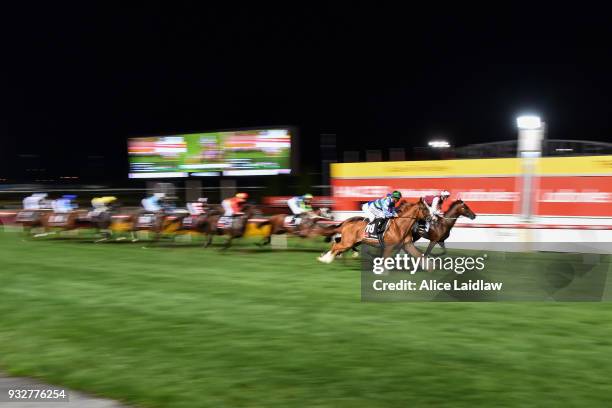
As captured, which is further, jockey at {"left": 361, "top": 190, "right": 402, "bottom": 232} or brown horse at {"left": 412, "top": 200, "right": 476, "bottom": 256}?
brown horse at {"left": 412, "top": 200, "right": 476, "bottom": 256}

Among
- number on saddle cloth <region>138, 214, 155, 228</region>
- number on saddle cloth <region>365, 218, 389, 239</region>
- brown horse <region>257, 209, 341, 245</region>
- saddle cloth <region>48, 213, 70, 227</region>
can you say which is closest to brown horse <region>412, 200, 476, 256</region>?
number on saddle cloth <region>365, 218, 389, 239</region>

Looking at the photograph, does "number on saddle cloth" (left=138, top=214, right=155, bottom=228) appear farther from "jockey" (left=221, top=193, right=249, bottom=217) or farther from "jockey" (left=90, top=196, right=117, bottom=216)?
"jockey" (left=221, top=193, right=249, bottom=217)

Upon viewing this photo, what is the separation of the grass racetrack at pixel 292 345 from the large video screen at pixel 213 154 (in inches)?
522

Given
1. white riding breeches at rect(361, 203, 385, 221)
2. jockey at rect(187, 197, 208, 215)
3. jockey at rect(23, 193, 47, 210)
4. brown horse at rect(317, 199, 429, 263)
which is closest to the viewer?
brown horse at rect(317, 199, 429, 263)

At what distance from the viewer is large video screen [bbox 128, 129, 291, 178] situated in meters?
23.0

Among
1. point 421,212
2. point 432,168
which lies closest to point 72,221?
point 432,168

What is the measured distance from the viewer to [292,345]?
19.6 feet

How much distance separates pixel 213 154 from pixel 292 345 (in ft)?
62.8

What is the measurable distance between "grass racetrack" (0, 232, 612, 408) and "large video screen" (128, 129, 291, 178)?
1326cm

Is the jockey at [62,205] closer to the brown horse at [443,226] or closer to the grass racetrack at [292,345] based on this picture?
the grass racetrack at [292,345]

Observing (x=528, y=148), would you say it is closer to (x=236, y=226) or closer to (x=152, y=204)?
(x=236, y=226)

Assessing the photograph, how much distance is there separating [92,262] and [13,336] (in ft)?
21.0

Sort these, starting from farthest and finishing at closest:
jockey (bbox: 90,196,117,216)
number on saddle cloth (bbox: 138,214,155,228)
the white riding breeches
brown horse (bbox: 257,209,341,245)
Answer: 1. jockey (bbox: 90,196,117,216)
2. number on saddle cloth (bbox: 138,214,155,228)
3. brown horse (bbox: 257,209,341,245)
4. the white riding breeches

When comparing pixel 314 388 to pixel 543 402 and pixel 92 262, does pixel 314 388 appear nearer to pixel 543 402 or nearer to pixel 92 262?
pixel 543 402
